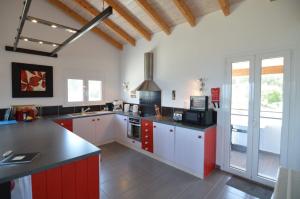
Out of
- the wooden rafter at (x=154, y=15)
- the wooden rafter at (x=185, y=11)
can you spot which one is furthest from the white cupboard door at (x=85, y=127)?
the wooden rafter at (x=185, y=11)

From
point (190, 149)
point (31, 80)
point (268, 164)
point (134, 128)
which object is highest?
point (31, 80)

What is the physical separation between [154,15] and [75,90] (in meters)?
2.79

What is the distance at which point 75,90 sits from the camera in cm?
443

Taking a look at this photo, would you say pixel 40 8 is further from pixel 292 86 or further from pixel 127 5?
pixel 292 86

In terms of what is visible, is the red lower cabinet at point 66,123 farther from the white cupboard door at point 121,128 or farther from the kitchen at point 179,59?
the white cupboard door at point 121,128

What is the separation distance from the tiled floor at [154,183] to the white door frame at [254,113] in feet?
1.34

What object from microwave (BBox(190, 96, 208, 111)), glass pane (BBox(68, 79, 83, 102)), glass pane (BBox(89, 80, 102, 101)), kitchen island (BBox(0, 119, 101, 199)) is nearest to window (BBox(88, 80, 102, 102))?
glass pane (BBox(89, 80, 102, 101))

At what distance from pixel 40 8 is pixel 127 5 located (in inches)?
82.4

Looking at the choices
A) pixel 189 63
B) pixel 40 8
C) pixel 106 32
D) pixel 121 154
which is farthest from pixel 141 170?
pixel 40 8

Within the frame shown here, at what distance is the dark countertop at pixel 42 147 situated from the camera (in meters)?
1.30

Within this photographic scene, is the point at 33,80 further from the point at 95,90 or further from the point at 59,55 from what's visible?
the point at 95,90

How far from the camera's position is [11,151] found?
5.39ft

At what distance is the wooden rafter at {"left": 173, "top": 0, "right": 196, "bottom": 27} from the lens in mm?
2921

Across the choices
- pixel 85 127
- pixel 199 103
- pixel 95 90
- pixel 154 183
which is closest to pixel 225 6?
pixel 199 103
